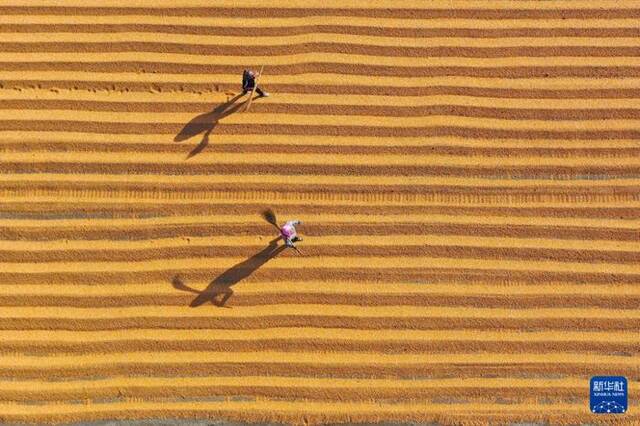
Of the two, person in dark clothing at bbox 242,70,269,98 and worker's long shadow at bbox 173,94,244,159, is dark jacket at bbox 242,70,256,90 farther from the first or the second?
worker's long shadow at bbox 173,94,244,159

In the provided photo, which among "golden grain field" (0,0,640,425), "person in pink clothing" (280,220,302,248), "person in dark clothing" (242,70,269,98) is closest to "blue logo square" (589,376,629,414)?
"golden grain field" (0,0,640,425)

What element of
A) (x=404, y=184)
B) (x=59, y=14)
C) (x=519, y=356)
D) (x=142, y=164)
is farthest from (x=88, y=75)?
(x=519, y=356)

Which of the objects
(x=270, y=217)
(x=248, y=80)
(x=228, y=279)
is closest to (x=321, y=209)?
(x=270, y=217)

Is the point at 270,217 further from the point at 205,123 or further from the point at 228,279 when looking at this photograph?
the point at 205,123

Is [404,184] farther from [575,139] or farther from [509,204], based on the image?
[575,139]

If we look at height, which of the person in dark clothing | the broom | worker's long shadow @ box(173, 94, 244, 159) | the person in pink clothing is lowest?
the person in pink clothing
